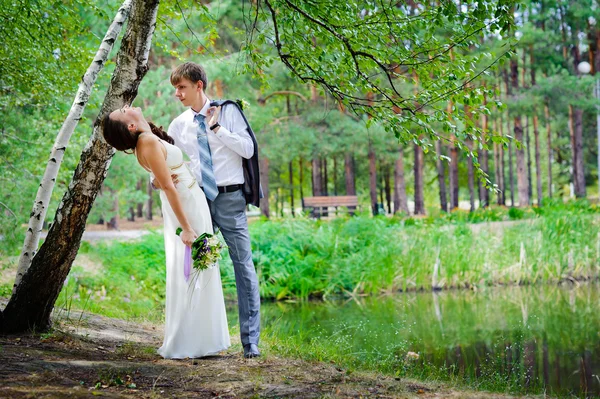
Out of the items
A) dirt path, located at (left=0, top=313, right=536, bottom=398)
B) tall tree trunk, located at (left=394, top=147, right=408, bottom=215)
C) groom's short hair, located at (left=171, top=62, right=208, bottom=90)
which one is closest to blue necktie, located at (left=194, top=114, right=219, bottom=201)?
groom's short hair, located at (left=171, top=62, right=208, bottom=90)

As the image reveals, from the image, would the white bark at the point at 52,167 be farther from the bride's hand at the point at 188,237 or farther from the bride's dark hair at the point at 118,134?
the bride's hand at the point at 188,237

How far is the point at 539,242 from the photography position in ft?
38.5

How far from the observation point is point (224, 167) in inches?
169

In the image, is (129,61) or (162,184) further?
(129,61)

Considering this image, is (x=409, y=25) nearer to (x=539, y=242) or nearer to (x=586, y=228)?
(x=539, y=242)

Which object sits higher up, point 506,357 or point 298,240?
point 298,240

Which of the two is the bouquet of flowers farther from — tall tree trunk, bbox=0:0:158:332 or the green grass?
the green grass

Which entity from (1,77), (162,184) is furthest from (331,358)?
(1,77)

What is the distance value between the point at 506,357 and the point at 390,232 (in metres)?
5.45

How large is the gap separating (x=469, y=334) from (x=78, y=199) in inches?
195

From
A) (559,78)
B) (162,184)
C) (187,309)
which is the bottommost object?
(187,309)

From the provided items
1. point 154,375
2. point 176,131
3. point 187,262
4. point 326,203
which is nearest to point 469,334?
point 187,262

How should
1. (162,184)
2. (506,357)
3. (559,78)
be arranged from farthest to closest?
(559,78), (506,357), (162,184)

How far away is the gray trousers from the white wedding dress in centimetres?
15
